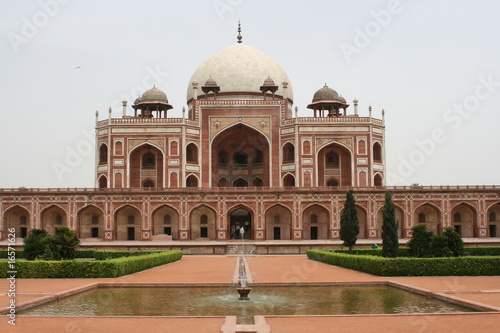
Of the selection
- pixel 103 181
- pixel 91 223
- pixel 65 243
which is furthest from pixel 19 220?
pixel 65 243

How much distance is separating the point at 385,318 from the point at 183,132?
27830mm

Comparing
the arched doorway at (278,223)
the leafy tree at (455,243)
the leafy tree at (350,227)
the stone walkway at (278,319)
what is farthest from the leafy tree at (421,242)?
the arched doorway at (278,223)

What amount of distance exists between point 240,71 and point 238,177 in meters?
7.16

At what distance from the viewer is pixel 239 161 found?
130 feet

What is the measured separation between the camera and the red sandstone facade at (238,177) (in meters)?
30.7

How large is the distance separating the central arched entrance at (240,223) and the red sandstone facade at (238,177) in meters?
0.08

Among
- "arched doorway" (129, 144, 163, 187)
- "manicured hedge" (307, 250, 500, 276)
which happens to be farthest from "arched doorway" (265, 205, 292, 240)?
"manicured hedge" (307, 250, 500, 276)

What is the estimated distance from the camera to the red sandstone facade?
3067 cm

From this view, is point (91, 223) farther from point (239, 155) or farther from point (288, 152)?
point (288, 152)

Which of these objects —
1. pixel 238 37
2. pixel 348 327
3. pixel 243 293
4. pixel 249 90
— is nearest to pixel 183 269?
pixel 243 293

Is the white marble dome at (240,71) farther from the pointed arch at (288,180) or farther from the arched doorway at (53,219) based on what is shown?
the arched doorway at (53,219)

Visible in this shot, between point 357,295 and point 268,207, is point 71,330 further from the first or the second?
point 268,207

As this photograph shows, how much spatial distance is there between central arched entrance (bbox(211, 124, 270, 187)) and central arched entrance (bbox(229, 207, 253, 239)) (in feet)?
15.6

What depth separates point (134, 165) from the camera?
117 ft
